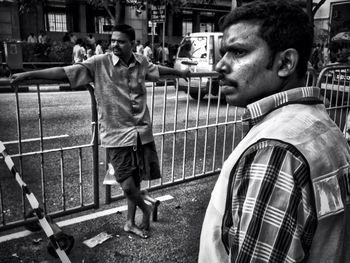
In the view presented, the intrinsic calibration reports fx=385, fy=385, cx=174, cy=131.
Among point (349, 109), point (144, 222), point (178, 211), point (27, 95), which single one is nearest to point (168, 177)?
point (178, 211)

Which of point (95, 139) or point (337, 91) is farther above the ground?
point (337, 91)

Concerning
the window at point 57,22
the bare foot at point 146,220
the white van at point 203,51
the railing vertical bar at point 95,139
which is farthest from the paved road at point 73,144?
the window at point 57,22

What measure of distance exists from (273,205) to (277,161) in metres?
0.10

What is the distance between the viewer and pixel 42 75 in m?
A: 2.83

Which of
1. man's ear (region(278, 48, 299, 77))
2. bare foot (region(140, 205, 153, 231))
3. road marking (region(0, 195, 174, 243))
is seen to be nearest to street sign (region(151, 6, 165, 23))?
road marking (region(0, 195, 174, 243))

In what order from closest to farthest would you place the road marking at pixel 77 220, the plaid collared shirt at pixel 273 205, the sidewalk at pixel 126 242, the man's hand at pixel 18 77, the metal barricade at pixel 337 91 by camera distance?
the plaid collared shirt at pixel 273 205 → the man's hand at pixel 18 77 → the sidewalk at pixel 126 242 → the road marking at pixel 77 220 → the metal barricade at pixel 337 91

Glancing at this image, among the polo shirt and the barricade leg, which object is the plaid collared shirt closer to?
the barricade leg

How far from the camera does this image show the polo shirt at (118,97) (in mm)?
3221

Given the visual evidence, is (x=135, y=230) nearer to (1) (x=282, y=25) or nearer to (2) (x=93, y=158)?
(2) (x=93, y=158)

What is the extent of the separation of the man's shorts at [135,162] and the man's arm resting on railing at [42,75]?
0.77 m

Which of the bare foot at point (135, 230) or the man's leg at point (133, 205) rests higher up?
the man's leg at point (133, 205)

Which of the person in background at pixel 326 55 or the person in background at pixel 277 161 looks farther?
the person in background at pixel 326 55

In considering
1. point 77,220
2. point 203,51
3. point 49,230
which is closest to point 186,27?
point 203,51

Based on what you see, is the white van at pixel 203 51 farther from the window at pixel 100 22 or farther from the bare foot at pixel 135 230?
the window at pixel 100 22
